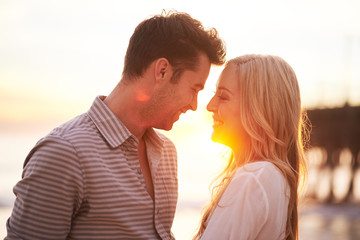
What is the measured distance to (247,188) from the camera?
3.09 meters

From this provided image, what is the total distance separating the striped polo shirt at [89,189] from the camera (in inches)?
113

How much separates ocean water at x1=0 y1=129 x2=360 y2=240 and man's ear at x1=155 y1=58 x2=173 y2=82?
86cm

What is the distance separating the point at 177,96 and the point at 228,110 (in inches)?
18.2

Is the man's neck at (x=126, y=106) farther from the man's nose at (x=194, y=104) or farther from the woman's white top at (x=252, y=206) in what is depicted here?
the woman's white top at (x=252, y=206)

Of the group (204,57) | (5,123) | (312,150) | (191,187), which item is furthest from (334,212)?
(5,123)

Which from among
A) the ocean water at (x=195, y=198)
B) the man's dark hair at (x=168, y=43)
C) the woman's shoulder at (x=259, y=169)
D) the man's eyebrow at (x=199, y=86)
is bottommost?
the ocean water at (x=195, y=198)

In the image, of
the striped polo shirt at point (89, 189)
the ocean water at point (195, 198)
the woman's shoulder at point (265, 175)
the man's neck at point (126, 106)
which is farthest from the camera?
the ocean water at point (195, 198)

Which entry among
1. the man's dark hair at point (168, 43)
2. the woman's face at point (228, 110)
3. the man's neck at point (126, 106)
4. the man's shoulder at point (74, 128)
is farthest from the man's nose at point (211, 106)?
the man's shoulder at point (74, 128)

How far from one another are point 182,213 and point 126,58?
1465cm

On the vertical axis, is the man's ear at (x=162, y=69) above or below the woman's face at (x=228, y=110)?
above

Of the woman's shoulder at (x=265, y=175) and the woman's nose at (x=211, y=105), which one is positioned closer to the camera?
the woman's shoulder at (x=265, y=175)

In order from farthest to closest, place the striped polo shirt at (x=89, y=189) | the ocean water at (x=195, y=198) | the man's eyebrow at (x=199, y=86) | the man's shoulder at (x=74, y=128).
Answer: the ocean water at (x=195, y=198) → the man's eyebrow at (x=199, y=86) → the man's shoulder at (x=74, y=128) → the striped polo shirt at (x=89, y=189)

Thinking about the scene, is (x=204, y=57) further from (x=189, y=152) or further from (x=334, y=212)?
(x=189, y=152)

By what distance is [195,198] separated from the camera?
23.6 meters
